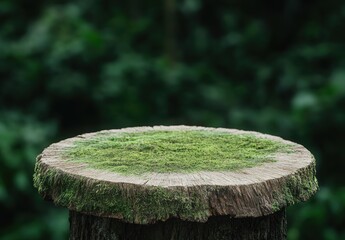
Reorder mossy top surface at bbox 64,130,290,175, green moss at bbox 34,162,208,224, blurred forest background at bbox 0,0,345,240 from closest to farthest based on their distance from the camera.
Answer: green moss at bbox 34,162,208,224
mossy top surface at bbox 64,130,290,175
blurred forest background at bbox 0,0,345,240

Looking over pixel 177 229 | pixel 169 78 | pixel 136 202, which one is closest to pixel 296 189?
pixel 177 229

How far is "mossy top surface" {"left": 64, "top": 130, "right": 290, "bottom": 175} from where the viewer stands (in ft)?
7.31

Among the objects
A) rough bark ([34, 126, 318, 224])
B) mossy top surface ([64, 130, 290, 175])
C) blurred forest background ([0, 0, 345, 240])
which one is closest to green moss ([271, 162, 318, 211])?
rough bark ([34, 126, 318, 224])

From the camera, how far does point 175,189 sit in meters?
1.99

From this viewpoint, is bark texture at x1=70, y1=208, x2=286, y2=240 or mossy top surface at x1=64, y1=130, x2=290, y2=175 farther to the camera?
mossy top surface at x1=64, y1=130, x2=290, y2=175

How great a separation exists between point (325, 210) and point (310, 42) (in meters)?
3.41

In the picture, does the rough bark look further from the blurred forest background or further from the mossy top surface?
the blurred forest background

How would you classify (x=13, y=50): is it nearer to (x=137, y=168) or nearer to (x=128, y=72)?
(x=128, y=72)

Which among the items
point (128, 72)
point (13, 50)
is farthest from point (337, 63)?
point (13, 50)

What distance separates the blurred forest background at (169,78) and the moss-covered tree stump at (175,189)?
283 cm

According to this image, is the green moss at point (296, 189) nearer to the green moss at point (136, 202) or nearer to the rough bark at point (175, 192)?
the rough bark at point (175, 192)

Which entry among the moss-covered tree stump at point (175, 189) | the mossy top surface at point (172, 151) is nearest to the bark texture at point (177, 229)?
the moss-covered tree stump at point (175, 189)

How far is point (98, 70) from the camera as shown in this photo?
6.87 metres

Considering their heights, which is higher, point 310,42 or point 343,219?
point 310,42
